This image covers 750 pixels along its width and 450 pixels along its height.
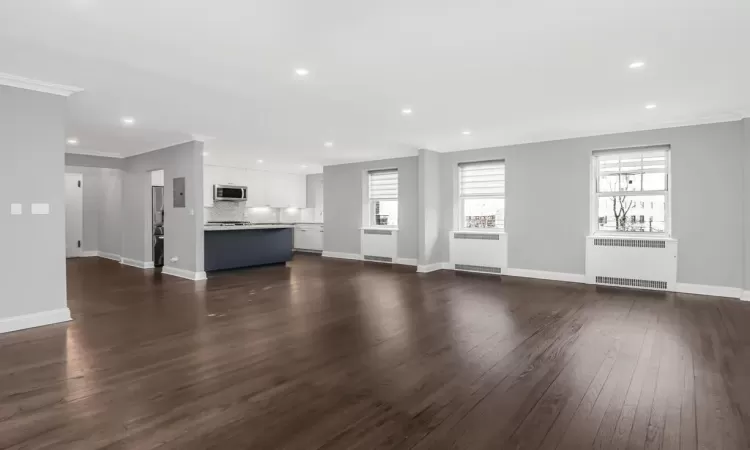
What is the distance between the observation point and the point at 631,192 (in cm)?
629

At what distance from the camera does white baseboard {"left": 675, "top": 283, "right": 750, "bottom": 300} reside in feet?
17.7

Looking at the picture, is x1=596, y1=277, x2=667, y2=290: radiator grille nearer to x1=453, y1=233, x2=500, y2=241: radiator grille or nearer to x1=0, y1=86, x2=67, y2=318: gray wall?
x1=453, y1=233, x2=500, y2=241: radiator grille

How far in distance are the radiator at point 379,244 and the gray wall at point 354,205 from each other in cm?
16

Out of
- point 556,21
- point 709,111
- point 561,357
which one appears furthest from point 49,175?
point 709,111

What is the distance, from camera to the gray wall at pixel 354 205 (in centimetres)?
894

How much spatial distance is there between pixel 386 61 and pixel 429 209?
483 cm

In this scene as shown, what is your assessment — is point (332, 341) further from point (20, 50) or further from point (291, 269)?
point (291, 269)

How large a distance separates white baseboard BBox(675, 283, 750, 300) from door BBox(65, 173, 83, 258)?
42.4 feet

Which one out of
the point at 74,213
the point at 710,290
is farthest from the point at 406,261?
the point at 74,213

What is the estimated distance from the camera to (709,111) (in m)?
5.09

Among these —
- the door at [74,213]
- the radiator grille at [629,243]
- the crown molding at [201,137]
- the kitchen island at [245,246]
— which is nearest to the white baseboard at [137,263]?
the kitchen island at [245,246]

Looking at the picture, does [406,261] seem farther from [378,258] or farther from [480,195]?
[480,195]

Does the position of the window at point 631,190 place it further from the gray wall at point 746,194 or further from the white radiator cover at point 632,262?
the gray wall at point 746,194

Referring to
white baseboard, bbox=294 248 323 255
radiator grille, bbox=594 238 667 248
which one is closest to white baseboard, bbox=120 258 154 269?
white baseboard, bbox=294 248 323 255
